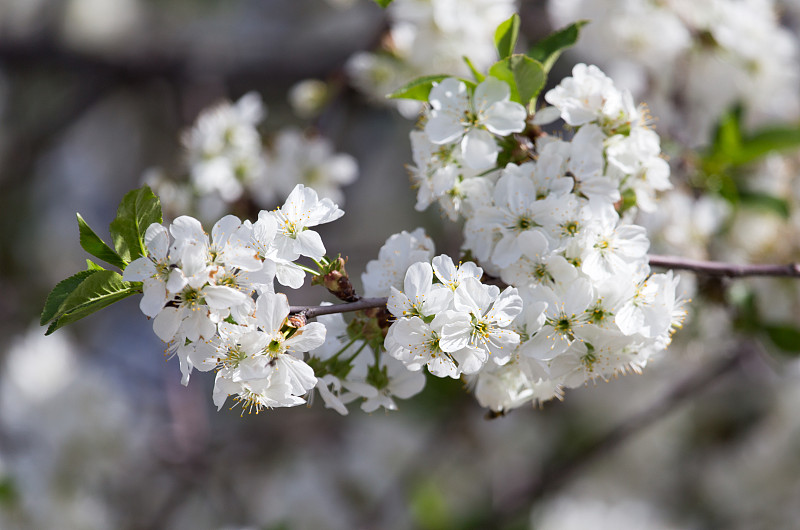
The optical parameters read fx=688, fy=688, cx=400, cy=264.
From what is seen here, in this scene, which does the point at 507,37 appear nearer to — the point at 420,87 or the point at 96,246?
the point at 420,87

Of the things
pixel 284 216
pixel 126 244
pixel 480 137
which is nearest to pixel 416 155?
pixel 480 137

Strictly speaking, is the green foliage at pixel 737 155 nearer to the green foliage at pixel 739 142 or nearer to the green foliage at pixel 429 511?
the green foliage at pixel 739 142

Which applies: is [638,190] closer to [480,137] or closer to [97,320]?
[480,137]

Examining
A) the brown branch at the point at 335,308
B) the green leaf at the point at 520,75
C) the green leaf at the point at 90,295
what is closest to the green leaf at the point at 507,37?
the green leaf at the point at 520,75

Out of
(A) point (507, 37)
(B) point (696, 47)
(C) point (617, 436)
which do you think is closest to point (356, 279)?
(C) point (617, 436)

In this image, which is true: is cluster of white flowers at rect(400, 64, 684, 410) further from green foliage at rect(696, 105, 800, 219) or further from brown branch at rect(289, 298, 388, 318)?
green foliage at rect(696, 105, 800, 219)

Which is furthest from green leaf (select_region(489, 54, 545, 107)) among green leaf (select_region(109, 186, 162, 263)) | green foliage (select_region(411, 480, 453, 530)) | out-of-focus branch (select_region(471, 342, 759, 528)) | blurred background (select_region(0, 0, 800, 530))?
green foliage (select_region(411, 480, 453, 530))

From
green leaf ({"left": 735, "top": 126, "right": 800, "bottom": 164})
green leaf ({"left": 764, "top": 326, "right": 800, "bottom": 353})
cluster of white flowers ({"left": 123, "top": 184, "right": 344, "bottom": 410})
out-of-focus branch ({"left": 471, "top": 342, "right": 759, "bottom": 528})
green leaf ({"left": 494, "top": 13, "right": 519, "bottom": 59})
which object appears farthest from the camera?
out-of-focus branch ({"left": 471, "top": 342, "right": 759, "bottom": 528})
